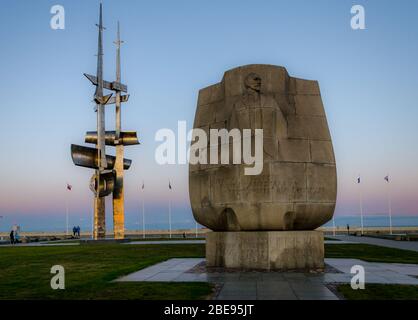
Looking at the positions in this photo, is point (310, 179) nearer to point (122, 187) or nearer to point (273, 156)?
point (273, 156)

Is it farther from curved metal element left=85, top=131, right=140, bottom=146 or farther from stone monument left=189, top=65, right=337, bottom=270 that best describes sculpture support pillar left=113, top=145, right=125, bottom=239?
stone monument left=189, top=65, right=337, bottom=270

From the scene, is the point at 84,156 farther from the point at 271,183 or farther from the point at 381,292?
the point at 381,292

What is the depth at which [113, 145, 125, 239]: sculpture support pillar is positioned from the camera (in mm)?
34184

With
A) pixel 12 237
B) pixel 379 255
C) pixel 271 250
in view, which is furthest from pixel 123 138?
pixel 271 250

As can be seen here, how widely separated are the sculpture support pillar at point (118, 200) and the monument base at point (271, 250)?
75.4 feet

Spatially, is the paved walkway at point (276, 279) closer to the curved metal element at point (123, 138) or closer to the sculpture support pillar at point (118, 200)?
the sculpture support pillar at point (118, 200)

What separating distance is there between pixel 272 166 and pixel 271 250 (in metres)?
2.15

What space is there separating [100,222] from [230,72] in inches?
849

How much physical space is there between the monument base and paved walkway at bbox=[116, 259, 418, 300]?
21.7 inches

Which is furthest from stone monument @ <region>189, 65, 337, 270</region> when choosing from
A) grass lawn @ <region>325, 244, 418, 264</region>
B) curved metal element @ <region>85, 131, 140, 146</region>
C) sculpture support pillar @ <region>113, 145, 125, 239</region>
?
curved metal element @ <region>85, 131, 140, 146</region>

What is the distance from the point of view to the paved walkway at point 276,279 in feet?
27.6
